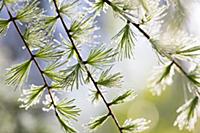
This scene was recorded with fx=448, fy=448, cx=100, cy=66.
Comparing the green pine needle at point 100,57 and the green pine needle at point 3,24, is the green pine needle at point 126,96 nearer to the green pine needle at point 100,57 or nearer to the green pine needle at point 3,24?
the green pine needle at point 100,57

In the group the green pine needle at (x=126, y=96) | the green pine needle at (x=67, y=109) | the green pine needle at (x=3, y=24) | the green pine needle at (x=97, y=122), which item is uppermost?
the green pine needle at (x=3, y=24)

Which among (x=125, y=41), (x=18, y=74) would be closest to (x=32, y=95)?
(x=18, y=74)

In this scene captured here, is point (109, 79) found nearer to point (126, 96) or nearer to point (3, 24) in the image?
point (126, 96)

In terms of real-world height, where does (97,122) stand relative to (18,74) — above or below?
below

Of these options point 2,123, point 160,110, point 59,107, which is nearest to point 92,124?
point 59,107

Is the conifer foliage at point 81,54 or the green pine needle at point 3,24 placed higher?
the green pine needle at point 3,24

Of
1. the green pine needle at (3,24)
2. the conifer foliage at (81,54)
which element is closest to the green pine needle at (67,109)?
the conifer foliage at (81,54)

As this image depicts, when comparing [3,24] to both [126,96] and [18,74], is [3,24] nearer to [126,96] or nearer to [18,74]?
[18,74]

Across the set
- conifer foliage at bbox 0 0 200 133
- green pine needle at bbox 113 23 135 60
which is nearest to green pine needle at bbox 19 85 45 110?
conifer foliage at bbox 0 0 200 133

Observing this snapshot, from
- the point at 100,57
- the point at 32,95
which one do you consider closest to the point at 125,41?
the point at 100,57
